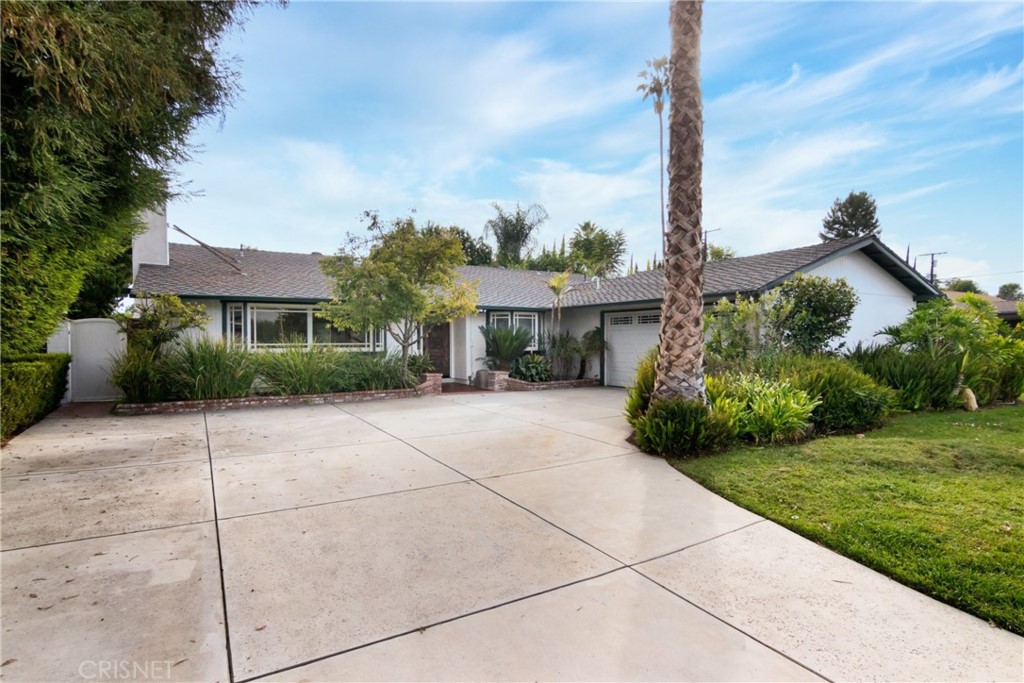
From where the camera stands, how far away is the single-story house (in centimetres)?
1279

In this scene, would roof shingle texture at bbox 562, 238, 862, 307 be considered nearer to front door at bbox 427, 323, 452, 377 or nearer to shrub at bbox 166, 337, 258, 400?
front door at bbox 427, 323, 452, 377

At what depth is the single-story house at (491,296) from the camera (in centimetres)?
1279

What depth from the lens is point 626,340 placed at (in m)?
15.1

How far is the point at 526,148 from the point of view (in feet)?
58.3

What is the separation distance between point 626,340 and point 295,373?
9548 millimetres

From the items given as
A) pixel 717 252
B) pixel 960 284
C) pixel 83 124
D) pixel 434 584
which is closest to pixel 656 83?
pixel 717 252

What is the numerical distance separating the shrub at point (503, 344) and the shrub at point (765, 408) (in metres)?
8.59

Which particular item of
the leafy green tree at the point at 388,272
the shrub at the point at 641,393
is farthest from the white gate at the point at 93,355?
the shrub at the point at 641,393

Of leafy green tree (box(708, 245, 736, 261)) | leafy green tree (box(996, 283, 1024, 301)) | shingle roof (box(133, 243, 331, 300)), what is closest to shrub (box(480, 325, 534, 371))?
shingle roof (box(133, 243, 331, 300))

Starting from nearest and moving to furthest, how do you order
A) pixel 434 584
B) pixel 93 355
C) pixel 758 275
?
1. pixel 434 584
2. pixel 758 275
3. pixel 93 355

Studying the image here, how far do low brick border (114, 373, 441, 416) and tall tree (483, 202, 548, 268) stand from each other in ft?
64.6

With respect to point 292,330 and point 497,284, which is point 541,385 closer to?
point 497,284

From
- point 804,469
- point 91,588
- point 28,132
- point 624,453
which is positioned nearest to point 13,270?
point 28,132

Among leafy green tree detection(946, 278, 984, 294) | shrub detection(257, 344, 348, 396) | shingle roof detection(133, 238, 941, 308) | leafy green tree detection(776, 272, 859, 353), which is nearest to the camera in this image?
leafy green tree detection(776, 272, 859, 353)
